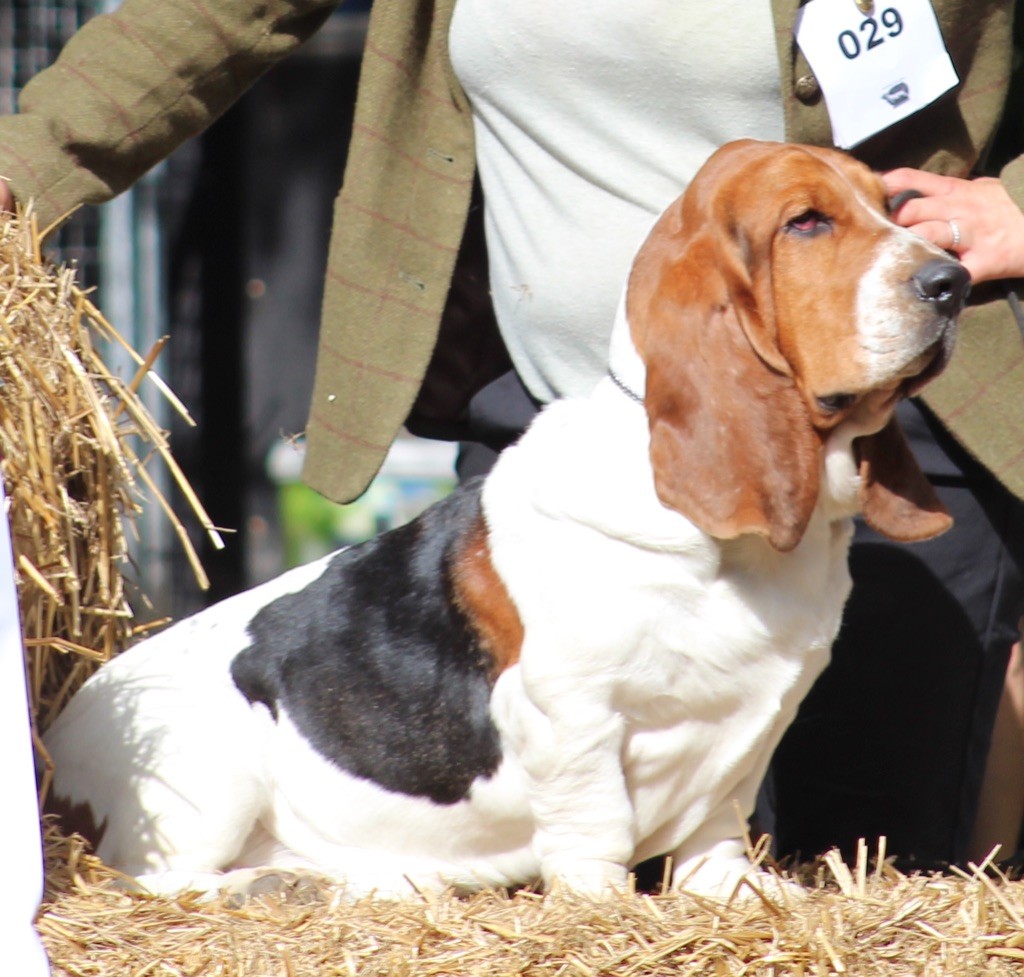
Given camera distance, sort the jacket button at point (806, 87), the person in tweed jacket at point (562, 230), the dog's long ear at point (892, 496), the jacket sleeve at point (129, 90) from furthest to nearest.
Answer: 1. the jacket sleeve at point (129, 90)
2. the person in tweed jacket at point (562, 230)
3. the jacket button at point (806, 87)
4. the dog's long ear at point (892, 496)

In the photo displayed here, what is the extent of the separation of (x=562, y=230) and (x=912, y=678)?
110cm

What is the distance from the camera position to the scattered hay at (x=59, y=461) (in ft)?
8.54

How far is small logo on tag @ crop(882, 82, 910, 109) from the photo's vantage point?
2.53 metres

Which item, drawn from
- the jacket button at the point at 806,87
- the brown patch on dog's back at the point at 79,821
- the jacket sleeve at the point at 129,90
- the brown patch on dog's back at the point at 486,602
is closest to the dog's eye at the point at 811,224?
the jacket button at the point at 806,87

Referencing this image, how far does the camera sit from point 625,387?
2.40 metres

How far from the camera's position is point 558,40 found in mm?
2691

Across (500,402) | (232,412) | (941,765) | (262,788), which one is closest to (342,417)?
(500,402)

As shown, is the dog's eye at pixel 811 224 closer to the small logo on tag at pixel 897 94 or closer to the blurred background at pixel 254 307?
the small logo on tag at pixel 897 94

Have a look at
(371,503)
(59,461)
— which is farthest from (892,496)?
(371,503)

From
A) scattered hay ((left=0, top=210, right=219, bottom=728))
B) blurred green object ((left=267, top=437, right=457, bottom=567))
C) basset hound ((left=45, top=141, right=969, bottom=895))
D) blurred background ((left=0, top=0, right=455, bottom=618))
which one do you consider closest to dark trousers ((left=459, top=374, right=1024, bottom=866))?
basset hound ((left=45, top=141, right=969, bottom=895))

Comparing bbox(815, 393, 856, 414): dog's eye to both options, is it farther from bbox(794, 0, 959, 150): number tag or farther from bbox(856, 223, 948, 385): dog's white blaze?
bbox(794, 0, 959, 150): number tag

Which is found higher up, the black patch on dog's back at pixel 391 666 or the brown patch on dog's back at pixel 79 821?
the black patch on dog's back at pixel 391 666

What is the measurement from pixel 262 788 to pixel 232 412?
4.41 m

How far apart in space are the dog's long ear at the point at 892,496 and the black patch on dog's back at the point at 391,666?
26.6 inches
